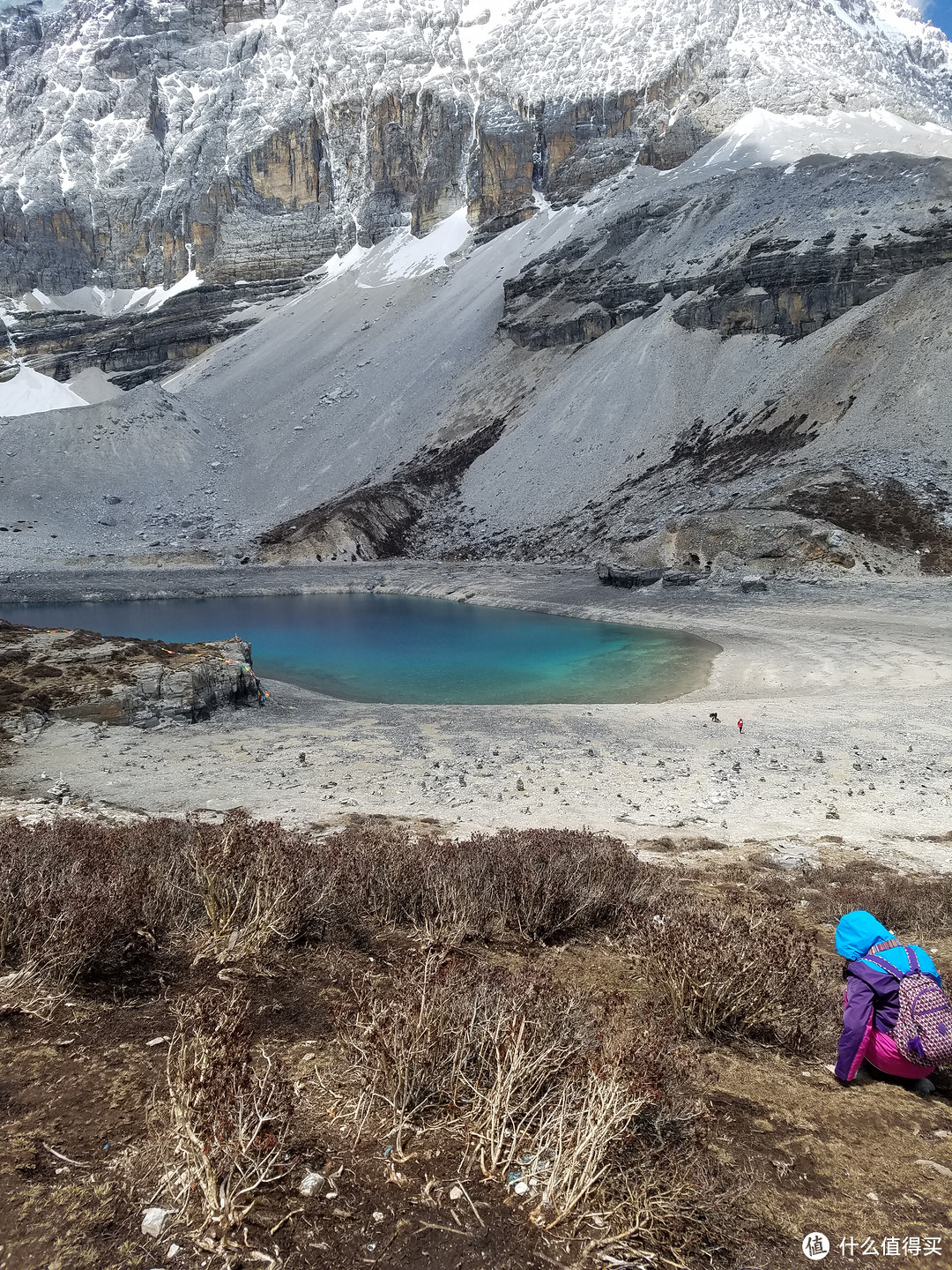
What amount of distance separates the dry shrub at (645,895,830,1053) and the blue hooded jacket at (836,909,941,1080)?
0.93 feet

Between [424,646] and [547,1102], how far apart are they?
94.8 feet

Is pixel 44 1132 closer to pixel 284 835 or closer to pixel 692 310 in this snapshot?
pixel 284 835

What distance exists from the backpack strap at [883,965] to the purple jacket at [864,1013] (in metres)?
0.02

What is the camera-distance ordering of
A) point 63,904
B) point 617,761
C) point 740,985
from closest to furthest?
point 740,985 < point 63,904 < point 617,761

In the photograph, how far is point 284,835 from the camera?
23.5ft

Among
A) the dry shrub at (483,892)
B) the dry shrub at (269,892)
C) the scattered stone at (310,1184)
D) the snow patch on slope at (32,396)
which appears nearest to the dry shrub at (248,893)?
the dry shrub at (269,892)

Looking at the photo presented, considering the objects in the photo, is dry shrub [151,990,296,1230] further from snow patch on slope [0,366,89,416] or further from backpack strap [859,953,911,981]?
snow patch on slope [0,366,89,416]

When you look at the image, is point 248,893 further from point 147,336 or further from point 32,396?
point 147,336

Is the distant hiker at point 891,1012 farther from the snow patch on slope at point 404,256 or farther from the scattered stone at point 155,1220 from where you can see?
the snow patch on slope at point 404,256

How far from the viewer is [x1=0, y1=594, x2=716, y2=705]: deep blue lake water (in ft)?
77.6

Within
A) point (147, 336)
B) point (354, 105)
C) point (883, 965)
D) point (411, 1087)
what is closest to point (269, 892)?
point (411, 1087)

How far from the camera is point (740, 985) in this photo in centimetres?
404

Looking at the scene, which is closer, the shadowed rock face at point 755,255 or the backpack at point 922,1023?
the backpack at point 922,1023

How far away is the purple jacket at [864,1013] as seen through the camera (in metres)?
3.69
